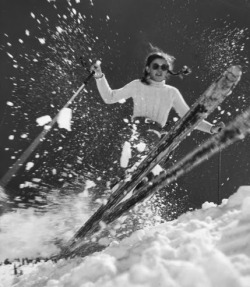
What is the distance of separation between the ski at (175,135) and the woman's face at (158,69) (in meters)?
0.69

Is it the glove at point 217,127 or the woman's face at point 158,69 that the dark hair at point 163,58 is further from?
the glove at point 217,127

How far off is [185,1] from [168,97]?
21.5 ft

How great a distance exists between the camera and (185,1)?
984 centimetres

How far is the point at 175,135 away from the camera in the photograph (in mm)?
4355

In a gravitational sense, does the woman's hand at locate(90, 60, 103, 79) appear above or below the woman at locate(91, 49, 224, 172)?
above

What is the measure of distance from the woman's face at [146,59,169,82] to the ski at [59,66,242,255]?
69cm

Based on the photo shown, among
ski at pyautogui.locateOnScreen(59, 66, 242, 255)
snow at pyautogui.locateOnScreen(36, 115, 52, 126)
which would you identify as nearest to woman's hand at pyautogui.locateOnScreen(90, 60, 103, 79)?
ski at pyautogui.locateOnScreen(59, 66, 242, 255)

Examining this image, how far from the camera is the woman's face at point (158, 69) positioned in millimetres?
4484

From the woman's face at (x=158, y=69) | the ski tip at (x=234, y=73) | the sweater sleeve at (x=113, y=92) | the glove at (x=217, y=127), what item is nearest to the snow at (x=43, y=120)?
the sweater sleeve at (x=113, y=92)

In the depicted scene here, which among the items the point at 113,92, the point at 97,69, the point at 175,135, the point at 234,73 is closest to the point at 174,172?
the point at 175,135

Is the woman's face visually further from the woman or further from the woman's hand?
the woman's hand

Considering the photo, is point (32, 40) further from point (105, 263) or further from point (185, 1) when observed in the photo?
point (105, 263)

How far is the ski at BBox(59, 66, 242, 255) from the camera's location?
13.3 feet

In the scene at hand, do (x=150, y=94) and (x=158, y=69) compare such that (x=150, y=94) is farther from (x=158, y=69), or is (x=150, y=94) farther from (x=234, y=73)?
(x=234, y=73)
